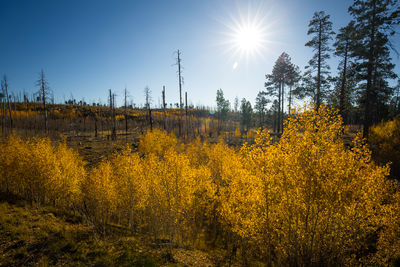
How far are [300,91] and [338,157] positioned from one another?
19.8 meters

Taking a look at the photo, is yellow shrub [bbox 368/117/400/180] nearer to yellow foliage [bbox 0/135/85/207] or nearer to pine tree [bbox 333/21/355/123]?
pine tree [bbox 333/21/355/123]

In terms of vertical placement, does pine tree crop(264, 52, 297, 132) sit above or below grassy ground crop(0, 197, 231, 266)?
above

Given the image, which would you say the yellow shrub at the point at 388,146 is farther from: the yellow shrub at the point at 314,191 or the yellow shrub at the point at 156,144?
the yellow shrub at the point at 156,144

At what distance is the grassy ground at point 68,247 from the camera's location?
9.43 metres

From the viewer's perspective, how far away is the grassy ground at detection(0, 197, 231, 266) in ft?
30.9

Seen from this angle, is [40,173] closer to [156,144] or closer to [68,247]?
[68,247]

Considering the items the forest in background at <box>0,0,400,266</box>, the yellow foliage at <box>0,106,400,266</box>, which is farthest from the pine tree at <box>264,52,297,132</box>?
the yellow foliage at <box>0,106,400,266</box>

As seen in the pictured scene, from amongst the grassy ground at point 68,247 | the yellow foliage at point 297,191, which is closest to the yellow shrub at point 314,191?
the yellow foliage at point 297,191

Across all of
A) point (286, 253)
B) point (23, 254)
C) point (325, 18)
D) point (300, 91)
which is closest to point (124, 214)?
point (23, 254)

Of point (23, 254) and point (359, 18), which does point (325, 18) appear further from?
point (23, 254)

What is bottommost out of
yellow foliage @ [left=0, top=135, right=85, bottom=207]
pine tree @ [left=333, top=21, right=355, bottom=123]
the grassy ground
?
the grassy ground

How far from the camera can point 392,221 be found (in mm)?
8172

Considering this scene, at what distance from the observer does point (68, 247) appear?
10.6 metres

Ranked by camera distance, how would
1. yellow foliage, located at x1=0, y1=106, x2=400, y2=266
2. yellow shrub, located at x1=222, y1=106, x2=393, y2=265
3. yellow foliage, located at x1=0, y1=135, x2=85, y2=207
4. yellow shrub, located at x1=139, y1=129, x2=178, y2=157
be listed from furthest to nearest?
1. yellow shrub, located at x1=139, y1=129, x2=178, y2=157
2. yellow foliage, located at x1=0, y1=135, x2=85, y2=207
3. yellow foliage, located at x1=0, y1=106, x2=400, y2=266
4. yellow shrub, located at x1=222, y1=106, x2=393, y2=265
